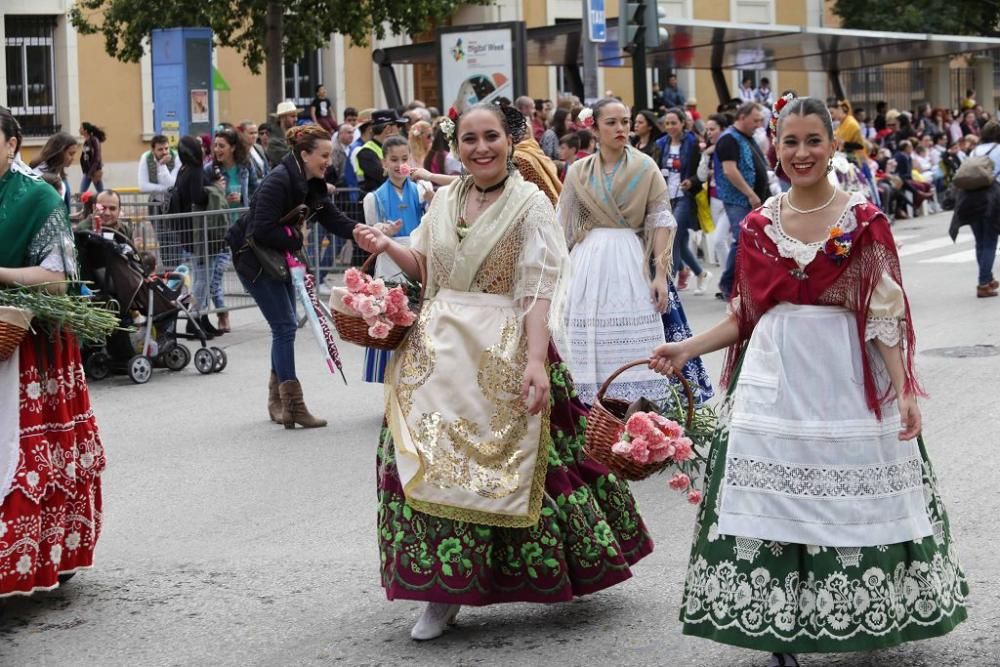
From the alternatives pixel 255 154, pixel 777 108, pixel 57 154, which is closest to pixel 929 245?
pixel 255 154

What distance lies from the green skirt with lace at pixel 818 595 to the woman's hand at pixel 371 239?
1.37 metres

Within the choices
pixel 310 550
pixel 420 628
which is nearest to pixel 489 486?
pixel 420 628

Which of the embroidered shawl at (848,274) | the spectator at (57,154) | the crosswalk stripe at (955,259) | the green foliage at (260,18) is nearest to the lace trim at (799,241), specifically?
the embroidered shawl at (848,274)

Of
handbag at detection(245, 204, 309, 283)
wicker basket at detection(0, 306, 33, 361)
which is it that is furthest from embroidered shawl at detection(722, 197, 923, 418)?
handbag at detection(245, 204, 309, 283)

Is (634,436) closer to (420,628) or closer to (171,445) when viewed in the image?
(420,628)

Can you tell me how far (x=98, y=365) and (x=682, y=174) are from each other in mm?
6383

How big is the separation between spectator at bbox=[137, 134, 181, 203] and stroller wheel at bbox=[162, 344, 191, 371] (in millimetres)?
6684

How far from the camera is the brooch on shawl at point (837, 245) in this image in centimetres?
485

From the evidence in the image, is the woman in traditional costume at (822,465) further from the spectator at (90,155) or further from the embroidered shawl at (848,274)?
the spectator at (90,155)

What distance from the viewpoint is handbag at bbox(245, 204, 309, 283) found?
31.3 ft

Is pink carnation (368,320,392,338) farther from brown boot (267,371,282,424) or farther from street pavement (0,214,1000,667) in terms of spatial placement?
brown boot (267,371,282,424)

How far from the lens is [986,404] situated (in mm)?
9891

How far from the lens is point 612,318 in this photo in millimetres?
8570

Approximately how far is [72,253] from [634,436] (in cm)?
230
